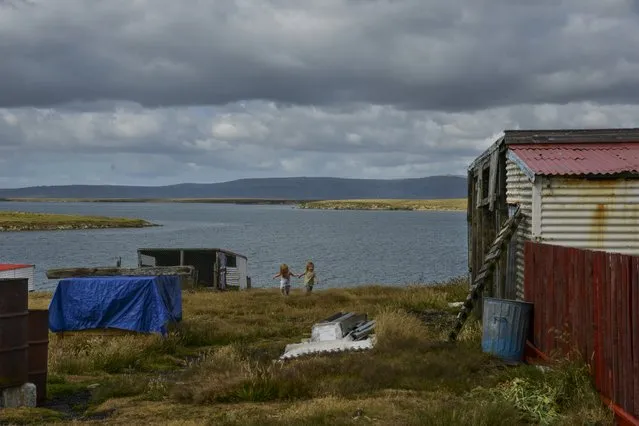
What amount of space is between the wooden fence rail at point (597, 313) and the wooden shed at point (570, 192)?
123 inches

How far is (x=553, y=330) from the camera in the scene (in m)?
10.6

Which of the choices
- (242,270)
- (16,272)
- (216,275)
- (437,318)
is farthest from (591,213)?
(242,270)

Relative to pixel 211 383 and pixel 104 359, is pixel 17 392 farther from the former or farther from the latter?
pixel 104 359

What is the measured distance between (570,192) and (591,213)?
1.92 ft

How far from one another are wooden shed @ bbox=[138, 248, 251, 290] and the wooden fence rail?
76.5 feet

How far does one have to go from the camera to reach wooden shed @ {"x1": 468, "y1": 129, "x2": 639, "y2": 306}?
1482 cm

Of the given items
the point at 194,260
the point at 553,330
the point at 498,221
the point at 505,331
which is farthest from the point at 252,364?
the point at 194,260

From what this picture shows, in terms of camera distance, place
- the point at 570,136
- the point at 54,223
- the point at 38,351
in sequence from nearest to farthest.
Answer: the point at 38,351
the point at 570,136
the point at 54,223

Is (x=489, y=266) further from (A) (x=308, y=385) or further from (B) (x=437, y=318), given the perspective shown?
(A) (x=308, y=385)

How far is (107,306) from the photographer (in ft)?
56.2

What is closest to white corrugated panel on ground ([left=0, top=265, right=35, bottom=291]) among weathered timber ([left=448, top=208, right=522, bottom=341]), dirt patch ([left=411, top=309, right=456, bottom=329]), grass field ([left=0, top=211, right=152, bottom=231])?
dirt patch ([left=411, top=309, right=456, bottom=329])

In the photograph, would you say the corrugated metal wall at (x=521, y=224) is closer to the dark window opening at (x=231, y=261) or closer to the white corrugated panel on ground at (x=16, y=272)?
the white corrugated panel on ground at (x=16, y=272)

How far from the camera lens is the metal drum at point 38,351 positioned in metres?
11.7

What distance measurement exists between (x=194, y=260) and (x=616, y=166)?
2352 centimetres
